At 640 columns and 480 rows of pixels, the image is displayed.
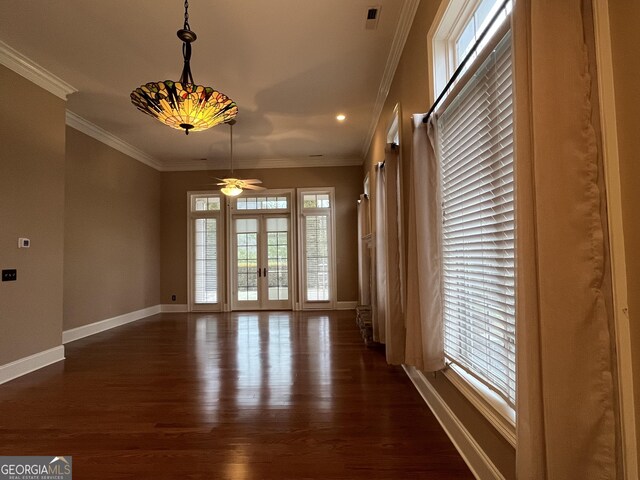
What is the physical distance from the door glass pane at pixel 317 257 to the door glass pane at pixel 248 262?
1178 millimetres

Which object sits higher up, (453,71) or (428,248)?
(453,71)

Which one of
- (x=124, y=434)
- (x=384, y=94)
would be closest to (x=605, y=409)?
(x=124, y=434)

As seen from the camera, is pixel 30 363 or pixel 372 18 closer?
pixel 372 18

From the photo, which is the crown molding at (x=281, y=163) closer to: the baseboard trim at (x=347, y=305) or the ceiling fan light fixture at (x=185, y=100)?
the baseboard trim at (x=347, y=305)

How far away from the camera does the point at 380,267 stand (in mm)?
3854

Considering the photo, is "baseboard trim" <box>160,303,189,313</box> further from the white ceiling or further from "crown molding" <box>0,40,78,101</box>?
"crown molding" <box>0,40,78,101</box>

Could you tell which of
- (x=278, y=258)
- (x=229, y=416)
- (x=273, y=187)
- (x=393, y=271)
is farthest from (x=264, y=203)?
(x=229, y=416)

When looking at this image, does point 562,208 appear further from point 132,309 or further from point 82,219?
point 132,309

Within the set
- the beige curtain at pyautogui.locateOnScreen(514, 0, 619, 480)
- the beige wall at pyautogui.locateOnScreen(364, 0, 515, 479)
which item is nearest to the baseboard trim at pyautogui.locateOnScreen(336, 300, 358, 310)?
the beige wall at pyautogui.locateOnScreen(364, 0, 515, 479)

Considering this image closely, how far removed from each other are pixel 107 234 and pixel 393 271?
5.10m

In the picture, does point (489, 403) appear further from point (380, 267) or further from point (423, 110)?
point (380, 267)

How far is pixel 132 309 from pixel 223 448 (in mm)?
5291

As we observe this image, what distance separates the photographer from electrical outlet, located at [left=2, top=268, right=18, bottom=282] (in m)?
3.34

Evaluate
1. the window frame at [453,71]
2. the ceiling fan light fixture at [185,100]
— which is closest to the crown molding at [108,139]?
the ceiling fan light fixture at [185,100]
